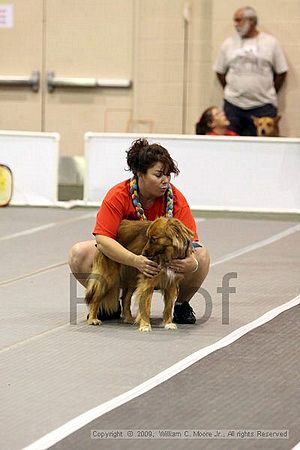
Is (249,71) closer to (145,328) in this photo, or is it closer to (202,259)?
(202,259)

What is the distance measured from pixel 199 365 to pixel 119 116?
7.59 metres

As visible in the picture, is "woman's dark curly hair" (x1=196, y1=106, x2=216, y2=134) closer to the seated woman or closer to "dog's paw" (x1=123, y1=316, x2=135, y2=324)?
the seated woman

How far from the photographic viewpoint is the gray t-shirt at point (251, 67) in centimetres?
1071

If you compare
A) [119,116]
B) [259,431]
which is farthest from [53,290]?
[119,116]

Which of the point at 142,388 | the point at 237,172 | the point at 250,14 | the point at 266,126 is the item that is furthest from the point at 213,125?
the point at 142,388

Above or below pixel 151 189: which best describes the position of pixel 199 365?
below

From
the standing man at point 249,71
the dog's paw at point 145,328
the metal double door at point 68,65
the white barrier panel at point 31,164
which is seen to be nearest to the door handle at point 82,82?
the metal double door at point 68,65

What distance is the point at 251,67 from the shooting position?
1073 centimetres

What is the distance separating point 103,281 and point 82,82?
278 inches

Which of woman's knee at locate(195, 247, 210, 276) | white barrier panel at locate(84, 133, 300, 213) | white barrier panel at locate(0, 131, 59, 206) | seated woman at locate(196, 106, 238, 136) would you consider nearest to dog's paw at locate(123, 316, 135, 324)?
woman's knee at locate(195, 247, 210, 276)

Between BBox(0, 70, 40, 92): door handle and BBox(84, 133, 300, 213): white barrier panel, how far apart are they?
293 centimetres

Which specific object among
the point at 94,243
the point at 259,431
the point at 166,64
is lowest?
the point at 259,431

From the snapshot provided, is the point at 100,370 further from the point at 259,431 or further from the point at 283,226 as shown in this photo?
the point at 283,226

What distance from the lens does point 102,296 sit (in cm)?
500
